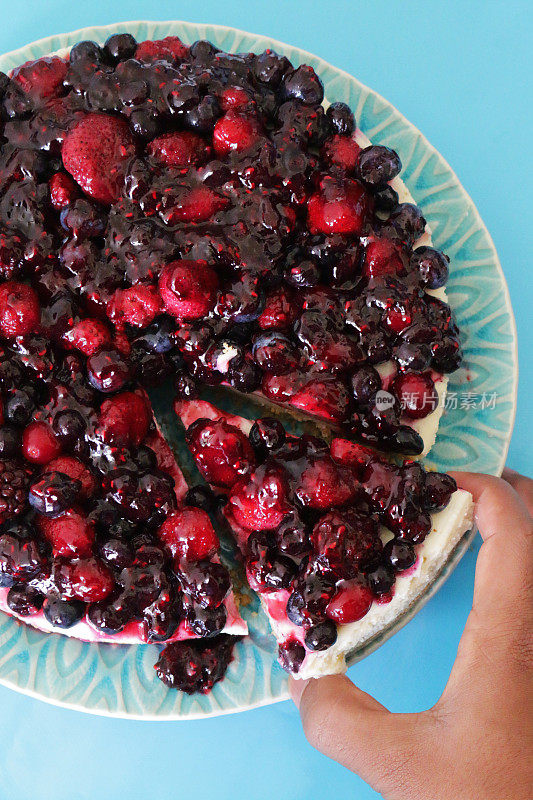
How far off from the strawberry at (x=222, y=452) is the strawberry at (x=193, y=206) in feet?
2.10

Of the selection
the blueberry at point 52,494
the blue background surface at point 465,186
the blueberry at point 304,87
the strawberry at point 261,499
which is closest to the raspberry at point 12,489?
the blueberry at point 52,494

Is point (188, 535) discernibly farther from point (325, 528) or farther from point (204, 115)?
point (204, 115)

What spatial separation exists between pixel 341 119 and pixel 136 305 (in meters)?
0.95

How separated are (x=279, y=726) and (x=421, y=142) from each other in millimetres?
2360

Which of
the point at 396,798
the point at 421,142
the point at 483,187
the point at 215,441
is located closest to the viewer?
the point at 396,798

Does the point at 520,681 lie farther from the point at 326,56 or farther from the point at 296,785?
the point at 326,56

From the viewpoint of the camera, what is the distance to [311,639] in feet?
6.32

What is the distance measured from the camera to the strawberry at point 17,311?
1.99 meters

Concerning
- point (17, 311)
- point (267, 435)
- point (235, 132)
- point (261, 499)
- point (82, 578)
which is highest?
point (235, 132)

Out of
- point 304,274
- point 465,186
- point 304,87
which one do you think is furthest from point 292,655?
point 465,186

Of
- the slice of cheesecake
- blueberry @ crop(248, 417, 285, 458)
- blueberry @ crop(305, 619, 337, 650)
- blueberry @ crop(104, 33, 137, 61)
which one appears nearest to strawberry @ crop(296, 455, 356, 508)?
the slice of cheesecake

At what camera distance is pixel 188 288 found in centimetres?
197

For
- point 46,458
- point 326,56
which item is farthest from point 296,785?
point 326,56

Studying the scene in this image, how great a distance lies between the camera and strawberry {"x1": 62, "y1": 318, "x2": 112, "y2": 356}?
2.01 m
